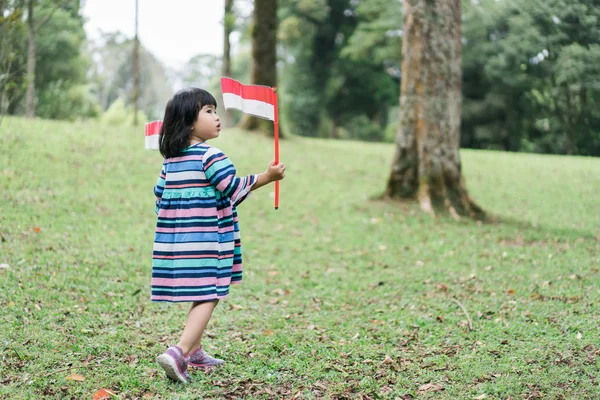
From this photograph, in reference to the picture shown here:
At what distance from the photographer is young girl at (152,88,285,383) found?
3.30m

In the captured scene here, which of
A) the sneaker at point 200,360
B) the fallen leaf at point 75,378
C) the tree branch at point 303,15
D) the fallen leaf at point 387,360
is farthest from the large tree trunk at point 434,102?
the tree branch at point 303,15

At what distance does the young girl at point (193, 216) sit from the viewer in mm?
3303

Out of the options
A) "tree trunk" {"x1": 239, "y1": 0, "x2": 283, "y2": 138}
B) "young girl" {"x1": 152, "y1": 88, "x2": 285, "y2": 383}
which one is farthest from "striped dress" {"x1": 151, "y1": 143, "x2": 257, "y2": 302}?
"tree trunk" {"x1": 239, "y1": 0, "x2": 283, "y2": 138}

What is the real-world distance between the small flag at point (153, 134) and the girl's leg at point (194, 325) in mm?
1018

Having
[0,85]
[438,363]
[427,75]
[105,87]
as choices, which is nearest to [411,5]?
[427,75]

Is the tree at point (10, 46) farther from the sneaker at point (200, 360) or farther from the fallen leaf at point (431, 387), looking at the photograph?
the fallen leaf at point (431, 387)

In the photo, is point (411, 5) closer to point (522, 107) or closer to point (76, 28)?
point (522, 107)

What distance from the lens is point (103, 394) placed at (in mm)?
3234

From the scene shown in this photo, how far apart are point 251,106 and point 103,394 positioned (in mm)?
1801

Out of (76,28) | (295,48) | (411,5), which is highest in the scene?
(295,48)

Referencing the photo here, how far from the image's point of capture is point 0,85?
5.52 m

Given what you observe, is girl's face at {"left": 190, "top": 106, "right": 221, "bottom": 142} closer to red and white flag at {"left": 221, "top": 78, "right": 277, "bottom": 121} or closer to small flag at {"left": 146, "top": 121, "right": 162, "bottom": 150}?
red and white flag at {"left": 221, "top": 78, "right": 277, "bottom": 121}

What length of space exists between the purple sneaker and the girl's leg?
1.9 inches

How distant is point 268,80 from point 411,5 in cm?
635
